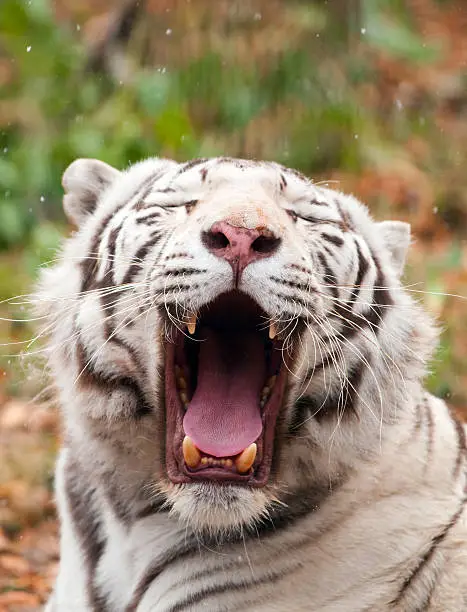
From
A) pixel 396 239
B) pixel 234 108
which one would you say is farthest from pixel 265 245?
pixel 234 108

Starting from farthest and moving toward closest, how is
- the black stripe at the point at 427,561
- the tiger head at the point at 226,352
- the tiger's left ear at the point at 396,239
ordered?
1. the tiger's left ear at the point at 396,239
2. the black stripe at the point at 427,561
3. the tiger head at the point at 226,352

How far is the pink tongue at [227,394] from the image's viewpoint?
211 centimetres

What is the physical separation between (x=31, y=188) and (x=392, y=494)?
133 inches

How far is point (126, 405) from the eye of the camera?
2184 mm

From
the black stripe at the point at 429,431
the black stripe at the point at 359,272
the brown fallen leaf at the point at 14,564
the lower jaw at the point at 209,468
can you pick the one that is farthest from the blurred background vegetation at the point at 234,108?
the lower jaw at the point at 209,468

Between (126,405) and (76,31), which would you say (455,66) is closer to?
(76,31)

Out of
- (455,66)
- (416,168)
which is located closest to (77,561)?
(416,168)

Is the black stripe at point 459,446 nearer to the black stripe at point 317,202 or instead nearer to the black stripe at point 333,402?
the black stripe at point 333,402

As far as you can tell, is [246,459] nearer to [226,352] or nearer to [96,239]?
[226,352]

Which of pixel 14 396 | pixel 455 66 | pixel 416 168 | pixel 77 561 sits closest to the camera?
pixel 77 561

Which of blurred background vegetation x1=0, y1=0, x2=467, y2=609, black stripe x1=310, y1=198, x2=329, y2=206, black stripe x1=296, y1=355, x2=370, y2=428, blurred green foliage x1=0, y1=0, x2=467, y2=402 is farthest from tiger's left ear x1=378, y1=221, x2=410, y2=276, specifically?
blurred green foliage x1=0, y1=0, x2=467, y2=402

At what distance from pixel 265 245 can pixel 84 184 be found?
27.2 inches

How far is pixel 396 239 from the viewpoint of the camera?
251cm

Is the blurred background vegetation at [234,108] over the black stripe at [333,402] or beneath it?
over
